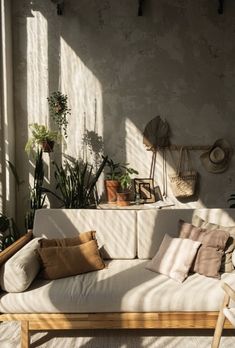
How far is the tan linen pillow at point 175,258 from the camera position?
8.32 ft

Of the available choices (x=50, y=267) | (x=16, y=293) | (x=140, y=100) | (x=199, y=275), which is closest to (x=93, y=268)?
(x=50, y=267)

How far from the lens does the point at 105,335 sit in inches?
97.2

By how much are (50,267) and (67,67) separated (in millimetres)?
2525

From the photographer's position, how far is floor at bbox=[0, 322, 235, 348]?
2350mm

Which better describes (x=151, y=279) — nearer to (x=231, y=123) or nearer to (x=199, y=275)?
(x=199, y=275)

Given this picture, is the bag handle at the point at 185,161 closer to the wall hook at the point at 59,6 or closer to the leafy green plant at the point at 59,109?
the leafy green plant at the point at 59,109

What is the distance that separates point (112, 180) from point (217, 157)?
4.24 feet

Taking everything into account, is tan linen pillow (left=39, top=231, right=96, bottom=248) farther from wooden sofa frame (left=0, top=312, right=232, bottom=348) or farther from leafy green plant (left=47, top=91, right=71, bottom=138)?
leafy green plant (left=47, top=91, right=71, bottom=138)

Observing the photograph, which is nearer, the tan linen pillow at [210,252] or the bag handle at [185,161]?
the tan linen pillow at [210,252]

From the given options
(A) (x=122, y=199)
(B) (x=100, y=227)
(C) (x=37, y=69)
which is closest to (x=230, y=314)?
(B) (x=100, y=227)

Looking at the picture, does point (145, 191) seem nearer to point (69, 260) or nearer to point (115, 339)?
point (69, 260)

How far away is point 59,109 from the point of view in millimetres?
3875

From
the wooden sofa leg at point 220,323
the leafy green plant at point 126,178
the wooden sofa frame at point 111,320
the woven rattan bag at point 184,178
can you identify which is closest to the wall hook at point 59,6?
the leafy green plant at point 126,178

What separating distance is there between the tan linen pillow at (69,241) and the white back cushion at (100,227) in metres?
0.10
